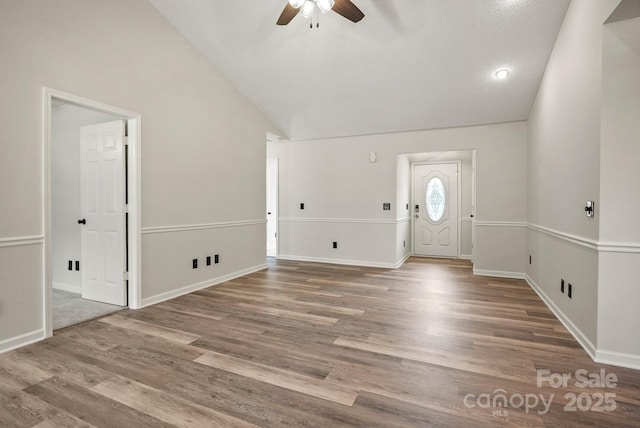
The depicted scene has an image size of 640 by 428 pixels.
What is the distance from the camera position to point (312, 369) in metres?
2.11

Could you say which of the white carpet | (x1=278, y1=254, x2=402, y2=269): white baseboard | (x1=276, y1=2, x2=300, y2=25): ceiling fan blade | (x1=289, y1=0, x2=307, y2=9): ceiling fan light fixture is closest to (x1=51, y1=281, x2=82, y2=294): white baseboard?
the white carpet

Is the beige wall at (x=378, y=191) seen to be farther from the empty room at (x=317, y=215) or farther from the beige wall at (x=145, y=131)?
the beige wall at (x=145, y=131)

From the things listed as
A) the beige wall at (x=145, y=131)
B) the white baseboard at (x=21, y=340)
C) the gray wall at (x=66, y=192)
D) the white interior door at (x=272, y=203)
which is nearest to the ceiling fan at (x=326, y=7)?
the beige wall at (x=145, y=131)

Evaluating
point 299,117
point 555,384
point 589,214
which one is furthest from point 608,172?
point 299,117

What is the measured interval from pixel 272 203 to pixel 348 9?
5057 mm

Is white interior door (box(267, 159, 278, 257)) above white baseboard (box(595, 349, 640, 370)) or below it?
above

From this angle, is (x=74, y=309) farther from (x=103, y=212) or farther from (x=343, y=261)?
(x=343, y=261)

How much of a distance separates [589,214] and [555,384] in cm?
127

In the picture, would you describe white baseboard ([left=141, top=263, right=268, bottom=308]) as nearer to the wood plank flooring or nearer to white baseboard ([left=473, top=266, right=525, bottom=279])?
the wood plank flooring

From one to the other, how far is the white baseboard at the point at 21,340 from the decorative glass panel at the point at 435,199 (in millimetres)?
6486

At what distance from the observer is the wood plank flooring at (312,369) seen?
1654 mm

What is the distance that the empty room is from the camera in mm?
1927

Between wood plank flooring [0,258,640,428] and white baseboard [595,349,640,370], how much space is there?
7 centimetres

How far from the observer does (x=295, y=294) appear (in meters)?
3.91
